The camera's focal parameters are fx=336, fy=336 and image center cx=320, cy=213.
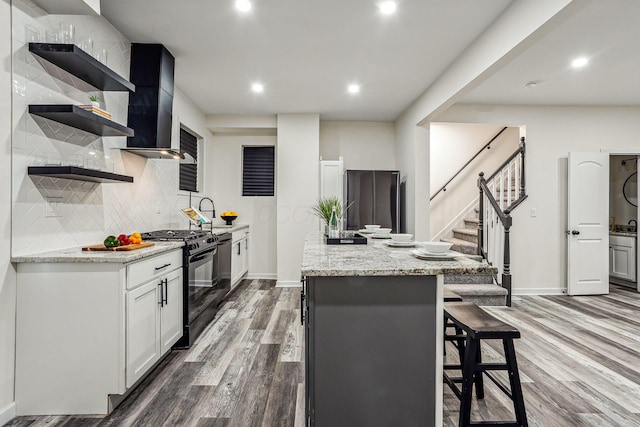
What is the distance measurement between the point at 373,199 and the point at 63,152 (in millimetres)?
3881

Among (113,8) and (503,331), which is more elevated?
(113,8)

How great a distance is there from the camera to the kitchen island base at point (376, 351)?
156cm

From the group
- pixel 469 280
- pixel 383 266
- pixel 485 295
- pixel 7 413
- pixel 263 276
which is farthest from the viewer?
pixel 263 276

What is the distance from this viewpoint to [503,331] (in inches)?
67.3

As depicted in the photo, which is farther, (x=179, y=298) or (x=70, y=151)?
(x=179, y=298)

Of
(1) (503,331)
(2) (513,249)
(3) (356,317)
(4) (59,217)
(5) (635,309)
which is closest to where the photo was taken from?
(3) (356,317)

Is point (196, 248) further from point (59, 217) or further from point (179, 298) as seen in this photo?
point (59, 217)

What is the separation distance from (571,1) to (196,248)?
3.23m

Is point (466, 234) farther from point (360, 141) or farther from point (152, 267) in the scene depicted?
point (152, 267)

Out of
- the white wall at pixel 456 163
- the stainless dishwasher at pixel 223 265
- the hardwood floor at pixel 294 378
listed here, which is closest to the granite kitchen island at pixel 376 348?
the hardwood floor at pixel 294 378

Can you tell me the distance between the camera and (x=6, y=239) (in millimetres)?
1926

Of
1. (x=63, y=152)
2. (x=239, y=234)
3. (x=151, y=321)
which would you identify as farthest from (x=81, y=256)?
(x=239, y=234)

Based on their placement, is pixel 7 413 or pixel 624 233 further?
pixel 624 233

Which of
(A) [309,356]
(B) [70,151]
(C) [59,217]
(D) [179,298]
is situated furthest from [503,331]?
(B) [70,151]
